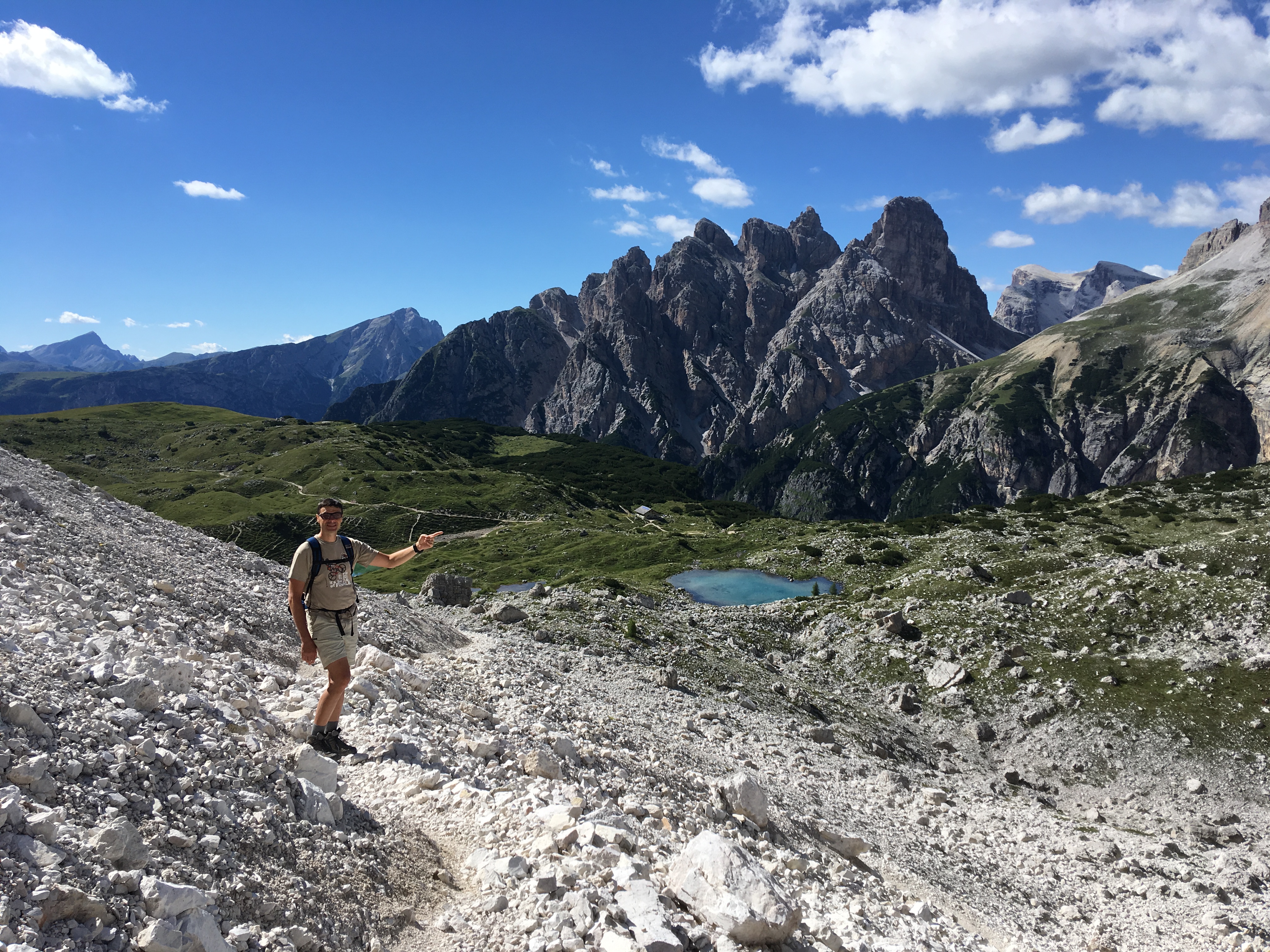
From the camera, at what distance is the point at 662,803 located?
15.0 m

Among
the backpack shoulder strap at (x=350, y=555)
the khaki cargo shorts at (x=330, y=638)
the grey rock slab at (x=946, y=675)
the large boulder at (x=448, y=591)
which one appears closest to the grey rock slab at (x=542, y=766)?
the khaki cargo shorts at (x=330, y=638)

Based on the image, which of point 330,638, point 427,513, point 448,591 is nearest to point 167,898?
point 330,638

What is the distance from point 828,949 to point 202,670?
40.7 ft

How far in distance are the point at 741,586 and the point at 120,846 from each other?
65.3 meters

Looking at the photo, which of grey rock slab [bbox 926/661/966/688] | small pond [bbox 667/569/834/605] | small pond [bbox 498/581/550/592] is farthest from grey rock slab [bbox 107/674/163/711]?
small pond [bbox 498/581/550/592]

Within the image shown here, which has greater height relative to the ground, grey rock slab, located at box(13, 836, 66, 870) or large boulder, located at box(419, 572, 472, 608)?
grey rock slab, located at box(13, 836, 66, 870)

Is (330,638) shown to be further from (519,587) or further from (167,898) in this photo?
(519,587)

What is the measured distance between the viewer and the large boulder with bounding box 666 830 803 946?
32.1 feet

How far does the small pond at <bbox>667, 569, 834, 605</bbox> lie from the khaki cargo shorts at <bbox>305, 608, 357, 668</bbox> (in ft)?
159

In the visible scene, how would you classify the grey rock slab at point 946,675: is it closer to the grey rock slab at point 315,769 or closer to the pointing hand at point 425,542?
the pointing hand at point 425,542

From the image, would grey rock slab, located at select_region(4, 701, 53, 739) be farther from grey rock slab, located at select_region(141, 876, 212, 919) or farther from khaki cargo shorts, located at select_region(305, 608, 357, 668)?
khaki cargo shorts, located at select_region(305, 608, 357, 668)

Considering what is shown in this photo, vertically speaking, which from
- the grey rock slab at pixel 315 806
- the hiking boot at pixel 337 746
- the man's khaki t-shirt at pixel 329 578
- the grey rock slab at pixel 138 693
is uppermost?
the man's khaki t-shirt at pixel 329 578

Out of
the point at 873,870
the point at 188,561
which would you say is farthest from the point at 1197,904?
the point at 188,561

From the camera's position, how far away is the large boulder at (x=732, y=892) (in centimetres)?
979
